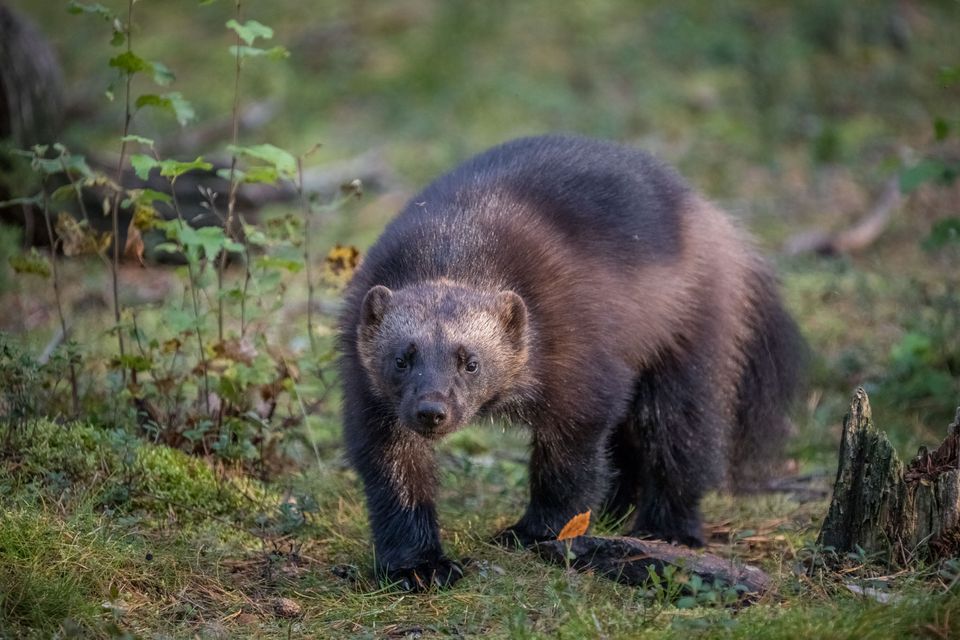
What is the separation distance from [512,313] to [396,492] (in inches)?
40.2

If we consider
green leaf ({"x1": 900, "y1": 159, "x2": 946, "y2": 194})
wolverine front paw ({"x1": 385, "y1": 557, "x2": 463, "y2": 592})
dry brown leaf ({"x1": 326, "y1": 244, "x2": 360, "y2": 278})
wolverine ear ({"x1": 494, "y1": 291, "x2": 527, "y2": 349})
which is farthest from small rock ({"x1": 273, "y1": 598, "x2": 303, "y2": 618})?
green leaf ({"x1": 900, "y1": 159, "x2": 946, "y2": 194})

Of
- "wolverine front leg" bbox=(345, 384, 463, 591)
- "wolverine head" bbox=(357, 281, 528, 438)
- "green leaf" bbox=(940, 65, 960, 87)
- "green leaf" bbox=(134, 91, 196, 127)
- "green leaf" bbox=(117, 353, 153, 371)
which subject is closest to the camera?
"wolverine head" bbox=(357, 281, 528, 438)

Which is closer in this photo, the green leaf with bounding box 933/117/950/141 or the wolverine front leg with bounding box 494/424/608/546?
the wolverine front leg with bounding box 494/424/608/546

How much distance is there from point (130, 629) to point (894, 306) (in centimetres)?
720

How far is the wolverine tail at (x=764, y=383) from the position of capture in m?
6.68

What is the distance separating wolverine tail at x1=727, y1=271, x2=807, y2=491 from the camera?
6.68 meters

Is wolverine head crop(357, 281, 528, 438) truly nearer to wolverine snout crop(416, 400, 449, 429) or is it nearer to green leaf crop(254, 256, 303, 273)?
wolverine snout crop(416, 400, 449, 429)

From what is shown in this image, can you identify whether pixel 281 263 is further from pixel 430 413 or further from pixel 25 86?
pixel 25 86

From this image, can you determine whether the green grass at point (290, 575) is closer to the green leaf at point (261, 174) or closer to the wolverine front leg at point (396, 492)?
the wolverine front leg at point (396, 492)

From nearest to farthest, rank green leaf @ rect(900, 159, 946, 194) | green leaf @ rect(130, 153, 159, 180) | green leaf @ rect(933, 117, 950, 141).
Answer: green leaf @ rect(130, 153, 159, 180) → green leaf @ rect(933, 117, 950, 141) → green leaf @ rect(900, 159, 946, 194)

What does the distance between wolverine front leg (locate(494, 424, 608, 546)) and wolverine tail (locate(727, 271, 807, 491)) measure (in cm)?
138

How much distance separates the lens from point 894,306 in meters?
9.52

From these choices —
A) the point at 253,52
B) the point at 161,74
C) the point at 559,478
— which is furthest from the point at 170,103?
the point at 559,478

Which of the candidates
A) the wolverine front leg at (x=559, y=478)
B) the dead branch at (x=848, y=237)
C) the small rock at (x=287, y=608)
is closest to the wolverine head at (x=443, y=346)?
the wolverine front leg at (x=559, y=478)
